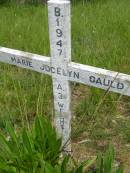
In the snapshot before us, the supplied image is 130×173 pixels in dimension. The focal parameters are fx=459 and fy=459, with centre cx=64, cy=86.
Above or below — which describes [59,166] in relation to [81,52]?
above

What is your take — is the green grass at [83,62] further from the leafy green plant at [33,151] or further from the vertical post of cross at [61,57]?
the leafy green plant at [33,151]

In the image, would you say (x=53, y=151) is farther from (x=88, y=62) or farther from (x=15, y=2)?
(x=15, y=2)

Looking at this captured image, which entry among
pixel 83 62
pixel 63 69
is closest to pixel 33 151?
pixel 63 69

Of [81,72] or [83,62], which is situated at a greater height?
[81,72]

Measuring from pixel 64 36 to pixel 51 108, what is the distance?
1.09 m

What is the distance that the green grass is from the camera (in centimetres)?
334

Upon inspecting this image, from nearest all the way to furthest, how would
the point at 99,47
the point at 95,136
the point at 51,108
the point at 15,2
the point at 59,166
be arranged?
the point at 59,166
the point at 95,136
the point at 51,108
the point at 99,47
the point at 15,2

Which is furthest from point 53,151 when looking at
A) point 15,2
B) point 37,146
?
point 15,2

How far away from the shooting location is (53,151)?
8.43 feet

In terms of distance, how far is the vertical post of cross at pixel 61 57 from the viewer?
254 cm

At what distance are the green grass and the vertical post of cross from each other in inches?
6.5

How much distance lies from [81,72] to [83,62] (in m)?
1.47

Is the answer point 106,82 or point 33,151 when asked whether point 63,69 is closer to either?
point 106,82

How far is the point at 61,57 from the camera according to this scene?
Answer: 266 cm
